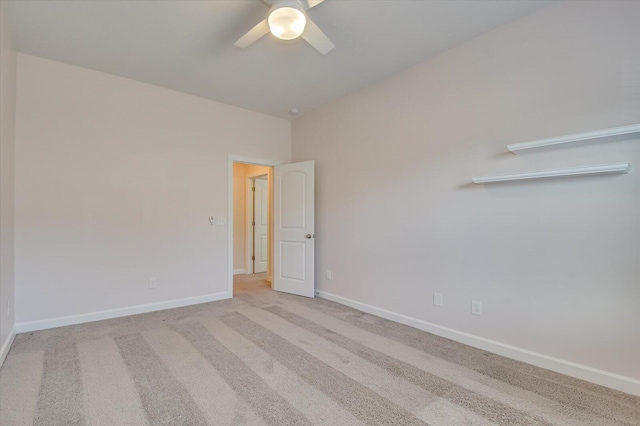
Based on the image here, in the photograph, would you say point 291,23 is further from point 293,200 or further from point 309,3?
point 293,200

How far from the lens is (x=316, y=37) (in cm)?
219

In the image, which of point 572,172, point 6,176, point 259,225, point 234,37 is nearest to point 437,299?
point 572,172

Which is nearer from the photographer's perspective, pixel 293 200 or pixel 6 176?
pixel 6 176

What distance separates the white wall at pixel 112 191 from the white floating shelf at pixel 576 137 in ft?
11.6

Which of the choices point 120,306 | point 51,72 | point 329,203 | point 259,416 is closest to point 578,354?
point 259,416

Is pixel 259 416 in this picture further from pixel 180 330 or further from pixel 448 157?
pixel 448 157

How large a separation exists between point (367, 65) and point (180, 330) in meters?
3.40

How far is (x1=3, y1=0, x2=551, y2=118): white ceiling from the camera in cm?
228

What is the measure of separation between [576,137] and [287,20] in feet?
7.04

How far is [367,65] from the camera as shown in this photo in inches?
123

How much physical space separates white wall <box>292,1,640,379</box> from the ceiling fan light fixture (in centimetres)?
159

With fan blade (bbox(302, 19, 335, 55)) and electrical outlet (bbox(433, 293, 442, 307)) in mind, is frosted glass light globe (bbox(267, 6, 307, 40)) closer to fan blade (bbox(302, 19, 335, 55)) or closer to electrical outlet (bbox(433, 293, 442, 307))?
fan blade (bbox(302, 19, 335, 55))

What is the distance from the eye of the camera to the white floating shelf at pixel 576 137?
5.96 feet

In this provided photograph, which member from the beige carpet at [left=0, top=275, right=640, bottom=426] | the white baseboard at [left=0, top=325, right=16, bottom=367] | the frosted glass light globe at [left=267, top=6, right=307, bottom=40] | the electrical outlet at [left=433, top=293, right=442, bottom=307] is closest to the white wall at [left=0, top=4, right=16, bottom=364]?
the white baseboard at [left=0, top=325, right=16, bottom=367]
